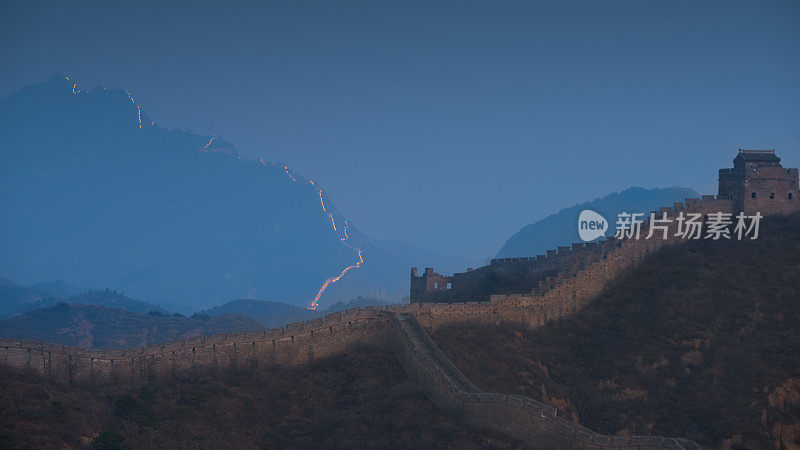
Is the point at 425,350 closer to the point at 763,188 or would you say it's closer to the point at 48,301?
the point at 763,188

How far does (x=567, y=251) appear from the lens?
49.7 meters

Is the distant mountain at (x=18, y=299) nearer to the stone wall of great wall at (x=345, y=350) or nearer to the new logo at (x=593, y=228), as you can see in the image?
the new logo at (x=593, y=228)

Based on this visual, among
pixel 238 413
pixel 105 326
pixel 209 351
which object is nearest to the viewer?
pixel 238 413

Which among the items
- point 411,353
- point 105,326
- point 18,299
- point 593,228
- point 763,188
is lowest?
point 105,326

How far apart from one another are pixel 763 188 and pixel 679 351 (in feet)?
59.0

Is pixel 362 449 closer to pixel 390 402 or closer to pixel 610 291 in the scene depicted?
pixel 390 402

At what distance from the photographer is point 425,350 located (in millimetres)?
33719

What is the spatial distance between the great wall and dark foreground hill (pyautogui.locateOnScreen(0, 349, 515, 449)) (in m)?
0.81

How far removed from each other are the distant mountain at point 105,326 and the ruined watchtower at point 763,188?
7097 cm

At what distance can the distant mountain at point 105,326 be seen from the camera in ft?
327

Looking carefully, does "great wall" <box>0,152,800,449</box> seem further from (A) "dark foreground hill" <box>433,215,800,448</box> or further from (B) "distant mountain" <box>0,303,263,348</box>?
(B) "distant mountain" <box>0,303,263,348</box>

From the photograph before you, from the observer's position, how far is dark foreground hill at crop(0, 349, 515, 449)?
1057 inches

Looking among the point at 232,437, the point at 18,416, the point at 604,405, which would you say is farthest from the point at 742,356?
the point at 18,416

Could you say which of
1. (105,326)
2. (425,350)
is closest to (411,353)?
(425,350)
